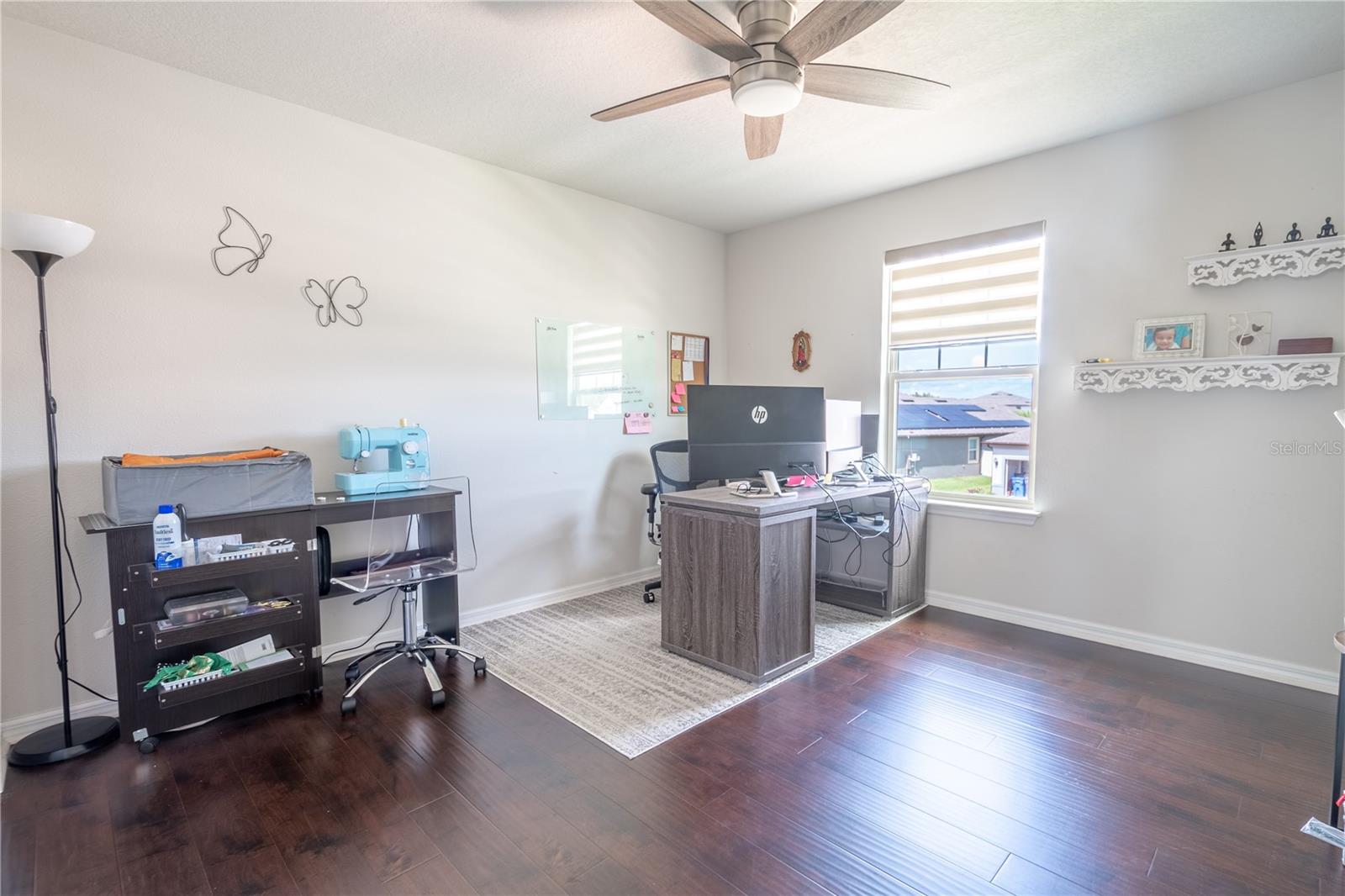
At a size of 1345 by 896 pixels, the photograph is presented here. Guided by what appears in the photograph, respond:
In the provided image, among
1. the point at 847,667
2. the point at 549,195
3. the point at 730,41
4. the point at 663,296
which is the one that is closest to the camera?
the point at 730,41

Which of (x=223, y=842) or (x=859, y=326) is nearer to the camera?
(x=223, y=842)

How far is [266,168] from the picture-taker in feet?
8.82

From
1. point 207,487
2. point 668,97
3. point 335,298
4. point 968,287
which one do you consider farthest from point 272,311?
point 968,287

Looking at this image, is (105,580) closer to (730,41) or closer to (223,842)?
(223,842)

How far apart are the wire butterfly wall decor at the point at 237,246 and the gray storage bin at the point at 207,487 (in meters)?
0.92

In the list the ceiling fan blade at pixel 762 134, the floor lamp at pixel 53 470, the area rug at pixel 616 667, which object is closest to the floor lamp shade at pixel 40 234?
the floor lamp at pixel 53 470

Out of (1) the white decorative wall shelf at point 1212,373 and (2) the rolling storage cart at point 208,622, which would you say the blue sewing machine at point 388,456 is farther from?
(1) the white decorative wall shelf at point 1212,373

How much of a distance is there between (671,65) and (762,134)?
1.50ft

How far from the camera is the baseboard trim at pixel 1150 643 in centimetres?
261

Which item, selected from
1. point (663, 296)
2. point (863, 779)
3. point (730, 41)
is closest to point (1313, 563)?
point (863, 779)

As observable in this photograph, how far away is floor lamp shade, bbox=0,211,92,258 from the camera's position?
1852 millimetres

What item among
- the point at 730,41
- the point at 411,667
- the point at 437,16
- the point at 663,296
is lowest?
the point at 411,667

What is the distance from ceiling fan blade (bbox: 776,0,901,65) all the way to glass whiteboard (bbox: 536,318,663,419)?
225 centimetres

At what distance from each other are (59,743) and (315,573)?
3.07 feet
